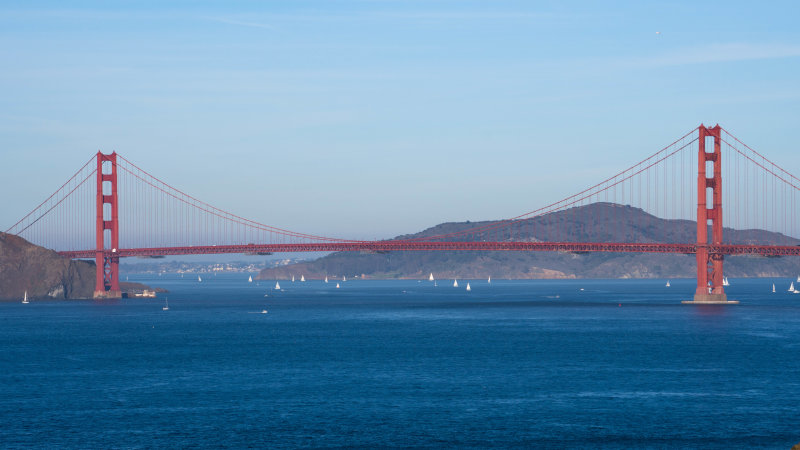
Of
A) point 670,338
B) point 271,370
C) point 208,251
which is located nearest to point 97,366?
point 271,370

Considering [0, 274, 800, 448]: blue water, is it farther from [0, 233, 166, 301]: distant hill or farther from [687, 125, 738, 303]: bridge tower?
[0, 233, 166, 301]: distant hill

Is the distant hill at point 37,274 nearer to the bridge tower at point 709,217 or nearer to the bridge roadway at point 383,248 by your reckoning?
the bridge roadway at point 383,248

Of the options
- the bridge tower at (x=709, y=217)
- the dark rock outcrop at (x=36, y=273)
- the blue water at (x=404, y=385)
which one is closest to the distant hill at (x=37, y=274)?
the dark rock outcrop at (x=36, y=273)

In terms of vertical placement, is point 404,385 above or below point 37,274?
below

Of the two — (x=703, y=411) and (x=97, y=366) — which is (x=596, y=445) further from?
(x=97, y=366)

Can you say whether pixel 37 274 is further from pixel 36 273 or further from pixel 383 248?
pixel 383 248

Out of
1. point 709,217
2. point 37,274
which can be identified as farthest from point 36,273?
point 709,217

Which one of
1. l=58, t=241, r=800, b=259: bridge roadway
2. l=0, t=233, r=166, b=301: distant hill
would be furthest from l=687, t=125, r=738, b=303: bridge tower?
l=0, t=233, r=166, b=301: distant hill
